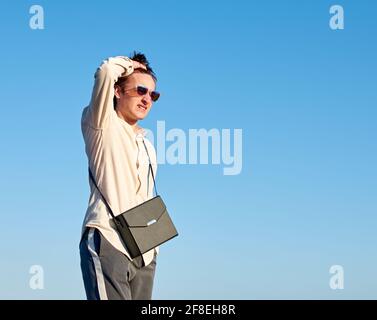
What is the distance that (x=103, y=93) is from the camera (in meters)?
11.4

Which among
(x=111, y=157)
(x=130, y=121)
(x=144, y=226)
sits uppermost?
(x=130, y=121)

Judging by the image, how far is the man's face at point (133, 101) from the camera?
11.9 meters

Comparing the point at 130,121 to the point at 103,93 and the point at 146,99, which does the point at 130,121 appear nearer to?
the point at 146,99

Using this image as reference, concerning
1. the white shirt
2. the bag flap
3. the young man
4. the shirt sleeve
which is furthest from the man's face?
the bag flap

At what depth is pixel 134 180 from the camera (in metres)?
11.7

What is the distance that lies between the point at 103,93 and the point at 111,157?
594 millimetres

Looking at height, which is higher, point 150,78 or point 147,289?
point 150,78

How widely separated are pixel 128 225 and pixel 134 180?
1.57 ft

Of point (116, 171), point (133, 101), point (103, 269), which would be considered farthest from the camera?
point (133, 101)

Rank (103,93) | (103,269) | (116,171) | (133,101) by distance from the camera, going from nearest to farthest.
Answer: (103,269), (103,93), (116,171), (133,101)

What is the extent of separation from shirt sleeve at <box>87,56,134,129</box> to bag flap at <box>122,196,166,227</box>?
803mm

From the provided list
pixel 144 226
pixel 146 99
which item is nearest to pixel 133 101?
pixel 146 99
